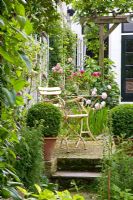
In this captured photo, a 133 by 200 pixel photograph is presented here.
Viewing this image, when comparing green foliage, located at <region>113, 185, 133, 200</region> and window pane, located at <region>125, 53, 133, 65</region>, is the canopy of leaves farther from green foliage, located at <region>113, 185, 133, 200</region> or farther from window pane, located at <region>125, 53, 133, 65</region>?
green foliage, located at <region>113, 185, 133, 200</region>

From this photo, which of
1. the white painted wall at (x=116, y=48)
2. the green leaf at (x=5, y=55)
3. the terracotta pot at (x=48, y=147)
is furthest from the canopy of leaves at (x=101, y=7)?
the green leaf at (x=5, y=55)

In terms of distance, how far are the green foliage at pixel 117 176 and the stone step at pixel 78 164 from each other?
1856mm

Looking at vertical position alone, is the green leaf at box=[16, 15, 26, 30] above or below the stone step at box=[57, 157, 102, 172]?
above

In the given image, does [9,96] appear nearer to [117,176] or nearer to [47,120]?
[117,176]

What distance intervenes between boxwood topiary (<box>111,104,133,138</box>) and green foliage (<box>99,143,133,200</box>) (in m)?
1.52

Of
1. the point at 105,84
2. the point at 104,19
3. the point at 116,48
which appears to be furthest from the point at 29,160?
the point at 116,48

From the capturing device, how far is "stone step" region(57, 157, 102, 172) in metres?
5.58

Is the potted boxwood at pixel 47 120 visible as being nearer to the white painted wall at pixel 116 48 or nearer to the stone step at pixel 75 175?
the stone step at pixel 75 175

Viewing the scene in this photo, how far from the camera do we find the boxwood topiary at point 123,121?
17.2 feet

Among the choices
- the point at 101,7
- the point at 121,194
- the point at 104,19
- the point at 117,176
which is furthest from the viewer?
the point at 101,7

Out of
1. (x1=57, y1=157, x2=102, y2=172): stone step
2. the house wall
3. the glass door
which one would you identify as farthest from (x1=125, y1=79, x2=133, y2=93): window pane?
(x1=57, y1=157, x2=102, y2=172): stone step

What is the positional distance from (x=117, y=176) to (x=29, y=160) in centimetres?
96

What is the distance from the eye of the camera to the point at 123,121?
5254 millimetres

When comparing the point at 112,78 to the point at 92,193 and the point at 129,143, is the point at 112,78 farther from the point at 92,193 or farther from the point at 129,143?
the point at 129,143
